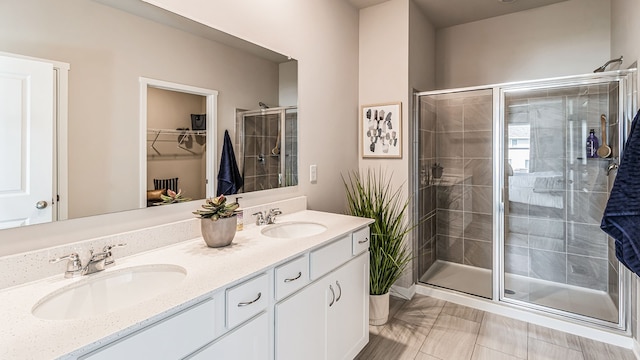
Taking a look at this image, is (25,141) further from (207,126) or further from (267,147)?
(267,147)

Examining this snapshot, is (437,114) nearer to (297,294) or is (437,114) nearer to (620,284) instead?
(620,284)

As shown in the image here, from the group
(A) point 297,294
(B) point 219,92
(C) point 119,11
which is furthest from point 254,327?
(C) point 119,11

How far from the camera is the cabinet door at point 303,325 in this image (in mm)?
1290

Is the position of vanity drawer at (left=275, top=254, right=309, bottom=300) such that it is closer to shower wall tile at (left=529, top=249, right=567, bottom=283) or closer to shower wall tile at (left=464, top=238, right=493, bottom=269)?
shower wall tile at (left=464, top=238, right=493, bottom=269)

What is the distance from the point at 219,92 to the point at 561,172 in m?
2.84

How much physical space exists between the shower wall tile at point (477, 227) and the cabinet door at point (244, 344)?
2630 mm

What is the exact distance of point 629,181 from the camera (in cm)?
175

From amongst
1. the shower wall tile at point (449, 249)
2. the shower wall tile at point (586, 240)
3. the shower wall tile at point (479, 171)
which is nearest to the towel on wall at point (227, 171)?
the shower wall tile at point (479, 171)

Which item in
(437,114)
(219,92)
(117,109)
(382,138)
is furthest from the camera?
(437,114)

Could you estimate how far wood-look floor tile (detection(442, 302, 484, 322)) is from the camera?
2.49m

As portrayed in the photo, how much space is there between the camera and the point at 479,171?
3.13 meters

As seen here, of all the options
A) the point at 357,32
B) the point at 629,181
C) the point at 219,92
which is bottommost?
the point at 629,181

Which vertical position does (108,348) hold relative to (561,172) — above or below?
below

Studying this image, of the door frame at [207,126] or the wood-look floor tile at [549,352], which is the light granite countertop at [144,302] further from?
the wood-look floor tile at [549,352]
